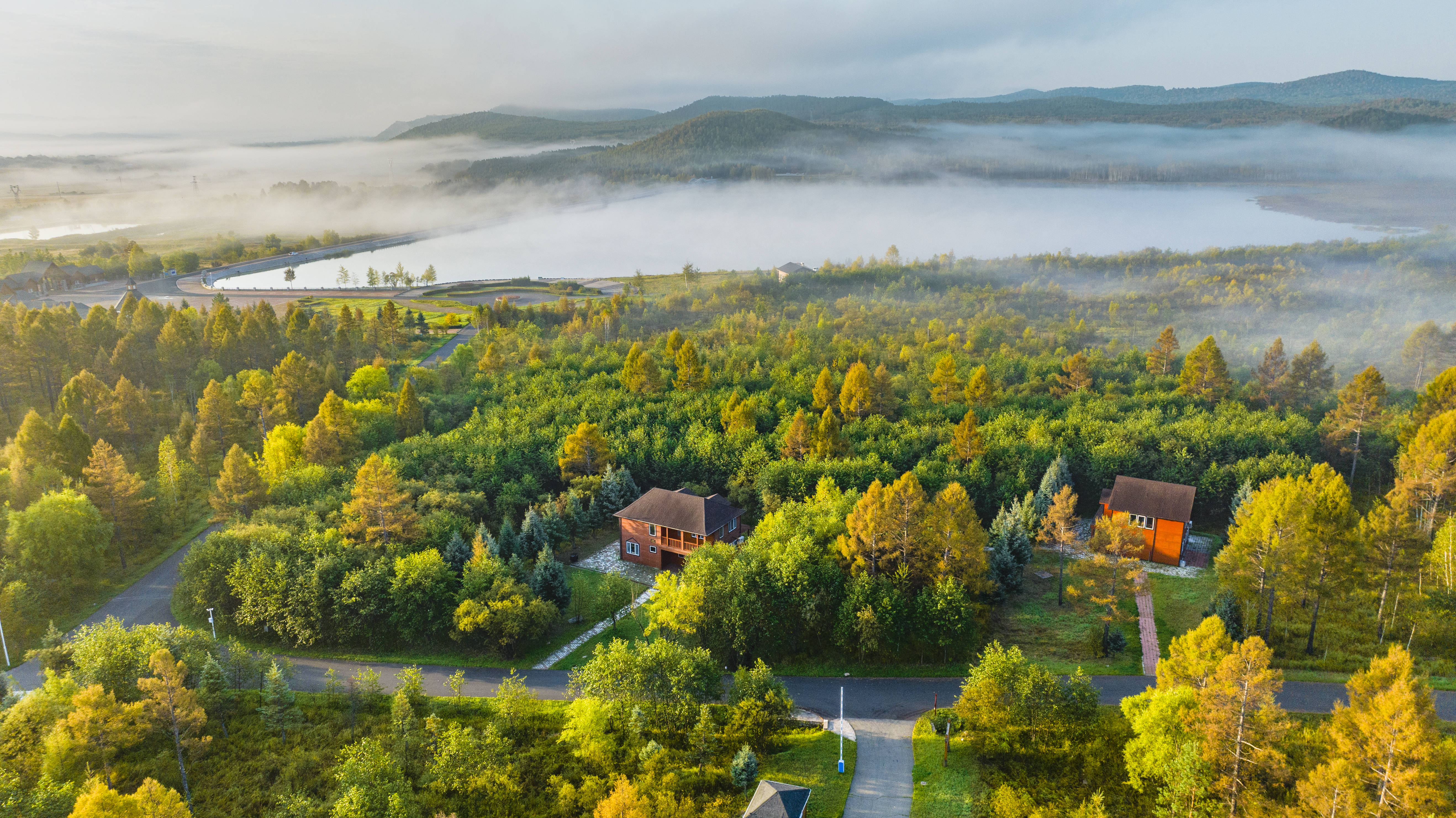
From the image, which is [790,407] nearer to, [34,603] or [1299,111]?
[34,603]

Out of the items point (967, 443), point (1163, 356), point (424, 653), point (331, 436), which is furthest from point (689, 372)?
point (1163, 356)

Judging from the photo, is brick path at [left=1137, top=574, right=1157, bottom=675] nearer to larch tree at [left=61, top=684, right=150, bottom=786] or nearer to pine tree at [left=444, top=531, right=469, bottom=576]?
pine tree at [left=444, top=531, right=469, bottom=576]

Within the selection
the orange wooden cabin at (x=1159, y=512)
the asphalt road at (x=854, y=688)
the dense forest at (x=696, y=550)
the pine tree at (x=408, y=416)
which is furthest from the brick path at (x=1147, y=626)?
the pine tree at (x=408, y=416)

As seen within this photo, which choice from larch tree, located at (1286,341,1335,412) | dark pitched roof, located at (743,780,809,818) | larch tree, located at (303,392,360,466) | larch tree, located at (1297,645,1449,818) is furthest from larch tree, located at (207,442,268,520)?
larch tree, located at (1286,341,1335,412)

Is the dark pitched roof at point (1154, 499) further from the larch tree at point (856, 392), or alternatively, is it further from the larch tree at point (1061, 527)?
the larch tree at point (856, 392)

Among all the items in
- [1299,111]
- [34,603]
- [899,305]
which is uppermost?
[1299,111]

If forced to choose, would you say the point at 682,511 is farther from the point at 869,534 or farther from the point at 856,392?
the point at 856,392

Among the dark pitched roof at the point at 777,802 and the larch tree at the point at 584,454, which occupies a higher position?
the larch tree at the point at 584,454

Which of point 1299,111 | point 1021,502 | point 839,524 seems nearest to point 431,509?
point 839,524
